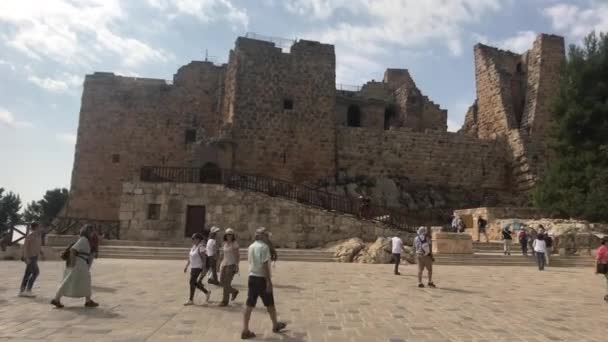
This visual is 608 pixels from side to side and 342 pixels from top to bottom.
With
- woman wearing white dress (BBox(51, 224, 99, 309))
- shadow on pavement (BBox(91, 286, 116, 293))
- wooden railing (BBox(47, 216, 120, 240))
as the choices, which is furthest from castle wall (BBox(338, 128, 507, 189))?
woman wearing white dress (BBox(51, 224, 99, 309))

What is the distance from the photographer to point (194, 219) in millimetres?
20000

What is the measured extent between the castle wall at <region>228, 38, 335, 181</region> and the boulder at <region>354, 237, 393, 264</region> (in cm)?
1067

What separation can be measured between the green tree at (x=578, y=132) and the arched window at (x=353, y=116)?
13.2 metres

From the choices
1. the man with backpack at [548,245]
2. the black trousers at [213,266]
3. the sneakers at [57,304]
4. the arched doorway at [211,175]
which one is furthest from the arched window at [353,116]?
the sneakers at [57,304]

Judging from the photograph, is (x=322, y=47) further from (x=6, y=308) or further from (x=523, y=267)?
(x=6, y=308)

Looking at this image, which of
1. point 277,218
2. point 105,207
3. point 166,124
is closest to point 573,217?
point 277,218

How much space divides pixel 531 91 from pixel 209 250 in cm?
2897

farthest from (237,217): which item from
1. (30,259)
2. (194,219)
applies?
(30,259)

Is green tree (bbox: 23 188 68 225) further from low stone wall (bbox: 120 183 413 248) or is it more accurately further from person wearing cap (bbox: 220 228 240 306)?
person wearing cap (bbox: 220 228 240 306)

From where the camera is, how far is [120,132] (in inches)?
1105

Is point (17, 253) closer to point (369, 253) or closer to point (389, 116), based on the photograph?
point (369, 253)

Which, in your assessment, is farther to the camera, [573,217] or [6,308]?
[573,217]

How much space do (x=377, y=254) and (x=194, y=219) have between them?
8286mm

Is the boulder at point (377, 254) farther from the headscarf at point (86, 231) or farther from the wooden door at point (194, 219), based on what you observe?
the headscarf at point (86, 231)
